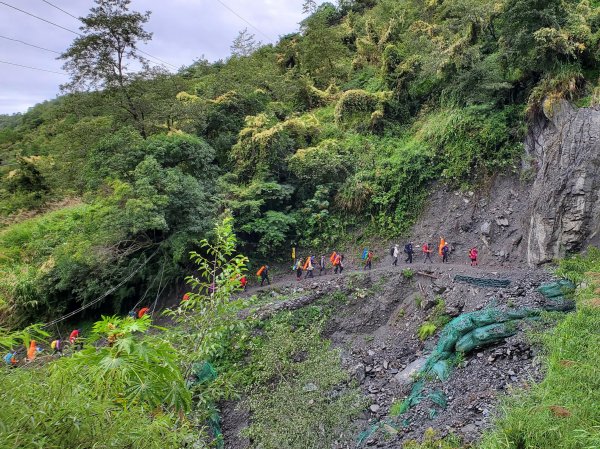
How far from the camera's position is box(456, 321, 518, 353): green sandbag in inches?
342

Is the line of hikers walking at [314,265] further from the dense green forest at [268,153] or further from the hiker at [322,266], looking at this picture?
the dense green forest at [268,153]

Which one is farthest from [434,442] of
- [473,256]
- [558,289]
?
[473,256]

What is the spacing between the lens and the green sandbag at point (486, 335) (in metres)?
8.70

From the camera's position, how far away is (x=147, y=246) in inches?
615

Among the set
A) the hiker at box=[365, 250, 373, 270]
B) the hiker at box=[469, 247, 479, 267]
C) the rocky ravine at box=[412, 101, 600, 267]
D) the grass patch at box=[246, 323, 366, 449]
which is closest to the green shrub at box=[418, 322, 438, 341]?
the hiker at box=[469, 247, 479, 267]

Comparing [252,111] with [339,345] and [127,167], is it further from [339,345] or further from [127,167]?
[339,345]

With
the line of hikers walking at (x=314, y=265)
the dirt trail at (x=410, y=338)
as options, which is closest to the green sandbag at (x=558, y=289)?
the dirt trail at (x=410, y=338)

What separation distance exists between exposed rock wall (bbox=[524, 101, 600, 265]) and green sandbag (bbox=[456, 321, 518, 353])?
410cm

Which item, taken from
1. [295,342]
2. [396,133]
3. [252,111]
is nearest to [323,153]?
[396,133]

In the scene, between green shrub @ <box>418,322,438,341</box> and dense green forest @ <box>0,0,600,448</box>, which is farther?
dense green forest @ <box>0,0,600,448</box>

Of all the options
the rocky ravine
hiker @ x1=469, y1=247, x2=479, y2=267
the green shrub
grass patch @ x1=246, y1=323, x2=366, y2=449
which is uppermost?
the rocky ravine

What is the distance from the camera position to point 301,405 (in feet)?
22.6

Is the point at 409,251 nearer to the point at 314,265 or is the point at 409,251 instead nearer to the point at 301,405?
the point at 314,265

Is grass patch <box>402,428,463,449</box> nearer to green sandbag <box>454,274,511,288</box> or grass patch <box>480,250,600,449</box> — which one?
grass patch <box>480,250,600,449</box>
